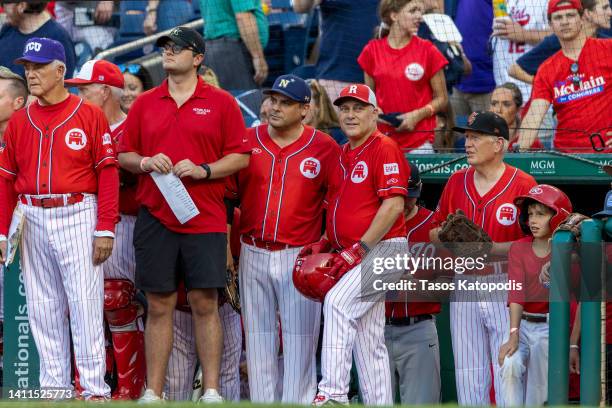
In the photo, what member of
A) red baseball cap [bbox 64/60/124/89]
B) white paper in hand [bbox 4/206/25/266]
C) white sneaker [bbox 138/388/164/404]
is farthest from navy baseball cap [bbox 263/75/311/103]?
white sneaker [bbox 138/388/164/404]

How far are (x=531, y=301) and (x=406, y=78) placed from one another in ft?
7.25

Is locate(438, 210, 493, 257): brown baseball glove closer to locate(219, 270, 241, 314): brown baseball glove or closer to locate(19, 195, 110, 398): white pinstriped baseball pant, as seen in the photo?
locate(219, 270, 241, 314): brown baseball glove

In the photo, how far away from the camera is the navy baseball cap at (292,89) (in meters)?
6.65

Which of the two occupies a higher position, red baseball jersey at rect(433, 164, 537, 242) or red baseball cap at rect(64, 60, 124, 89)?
red baseball cap at rect(64, 60, 124, 89)

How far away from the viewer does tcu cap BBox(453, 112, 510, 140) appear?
6.70m

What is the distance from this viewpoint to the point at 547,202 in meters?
6.32

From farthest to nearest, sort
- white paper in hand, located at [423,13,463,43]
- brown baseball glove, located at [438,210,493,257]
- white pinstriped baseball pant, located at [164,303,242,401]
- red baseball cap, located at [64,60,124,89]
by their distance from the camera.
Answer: white paper in hand, located at [423,13,463,43], red baseball cap, located at [64,60,124,89], white pinstriped baseball pant, located at [164,303,242,401], brown baseball glove, located at [438,210,493,257]

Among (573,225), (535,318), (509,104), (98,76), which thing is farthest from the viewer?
(509,104)

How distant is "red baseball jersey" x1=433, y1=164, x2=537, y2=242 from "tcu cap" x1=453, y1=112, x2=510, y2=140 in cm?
21

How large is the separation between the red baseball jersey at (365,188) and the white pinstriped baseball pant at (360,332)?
158 millimetres

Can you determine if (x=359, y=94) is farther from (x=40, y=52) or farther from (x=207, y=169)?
(x=40, y=52)

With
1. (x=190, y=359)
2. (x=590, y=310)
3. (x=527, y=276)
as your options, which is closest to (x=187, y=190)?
(x=190, y=359)

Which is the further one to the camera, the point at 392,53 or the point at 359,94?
the point at 392,53

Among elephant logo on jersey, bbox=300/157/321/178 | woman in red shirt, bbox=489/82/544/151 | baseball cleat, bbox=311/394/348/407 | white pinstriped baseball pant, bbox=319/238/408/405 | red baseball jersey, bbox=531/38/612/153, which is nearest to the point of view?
baseball cleat, bbox=311/394/348/407
